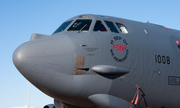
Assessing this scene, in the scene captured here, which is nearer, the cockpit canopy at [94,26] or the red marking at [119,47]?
the red marking at [119,47]

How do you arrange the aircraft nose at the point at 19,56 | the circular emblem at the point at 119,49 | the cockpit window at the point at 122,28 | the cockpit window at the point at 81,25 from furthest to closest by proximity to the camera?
1. the cockpit window at the point at 122,28
2. the cockpit window at the point at 81,25
3. the circular emblem at the point at 119,49
4. the aircraft nose at the point at 19,56

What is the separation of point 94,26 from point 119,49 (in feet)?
3.41

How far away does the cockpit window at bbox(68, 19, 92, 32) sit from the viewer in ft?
24.9

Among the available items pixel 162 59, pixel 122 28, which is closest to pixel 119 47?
pixel 122 28

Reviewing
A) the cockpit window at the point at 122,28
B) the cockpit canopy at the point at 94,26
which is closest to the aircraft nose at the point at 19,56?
the cockpit canopy at the point at 94,26

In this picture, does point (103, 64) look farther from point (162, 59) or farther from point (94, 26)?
point (162, 59)

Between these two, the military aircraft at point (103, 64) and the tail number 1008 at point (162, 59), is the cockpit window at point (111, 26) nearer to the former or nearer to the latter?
the military aircraft at point (103, 64)

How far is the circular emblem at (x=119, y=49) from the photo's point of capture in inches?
285

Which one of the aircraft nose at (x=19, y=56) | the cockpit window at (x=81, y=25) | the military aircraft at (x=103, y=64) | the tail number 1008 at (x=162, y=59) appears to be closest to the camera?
the aircraft nose at (x=19, y=56)

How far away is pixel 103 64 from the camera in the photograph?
23.0ft

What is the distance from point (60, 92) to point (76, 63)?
876 millimetres

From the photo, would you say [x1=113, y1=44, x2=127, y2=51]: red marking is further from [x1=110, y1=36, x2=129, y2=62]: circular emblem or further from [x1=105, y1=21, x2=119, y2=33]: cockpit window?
[x1=105, y1=21, x2=119, y2=33]: cockpit window

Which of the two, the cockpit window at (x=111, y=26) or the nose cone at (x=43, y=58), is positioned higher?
the cockpit window at (x=111, y=26)

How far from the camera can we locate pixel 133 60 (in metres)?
7.59
